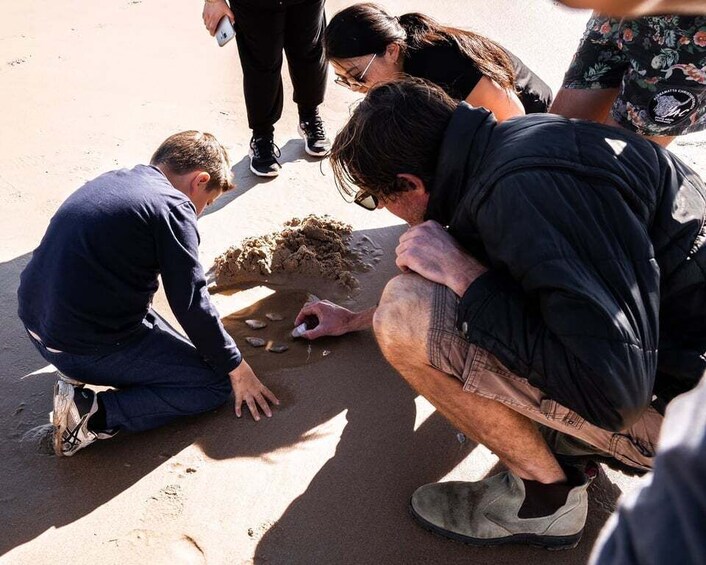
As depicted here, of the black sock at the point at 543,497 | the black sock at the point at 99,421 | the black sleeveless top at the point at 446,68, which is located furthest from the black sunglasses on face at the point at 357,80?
the black sock at the point at 543,497

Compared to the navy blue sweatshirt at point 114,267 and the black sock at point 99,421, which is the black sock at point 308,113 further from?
the black sock at point 99,421

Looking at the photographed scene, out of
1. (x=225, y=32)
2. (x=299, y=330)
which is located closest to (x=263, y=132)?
(x=225, y=32)

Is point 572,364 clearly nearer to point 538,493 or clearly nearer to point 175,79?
point 538,493

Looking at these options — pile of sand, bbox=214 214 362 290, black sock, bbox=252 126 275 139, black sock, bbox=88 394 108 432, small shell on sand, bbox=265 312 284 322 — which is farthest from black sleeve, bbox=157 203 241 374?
black sock, bbox=252 126 275 139

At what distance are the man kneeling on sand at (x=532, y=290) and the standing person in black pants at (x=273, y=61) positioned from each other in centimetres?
151

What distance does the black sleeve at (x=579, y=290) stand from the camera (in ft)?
4.99

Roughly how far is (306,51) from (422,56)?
0.99 m

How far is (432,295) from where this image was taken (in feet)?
6.04

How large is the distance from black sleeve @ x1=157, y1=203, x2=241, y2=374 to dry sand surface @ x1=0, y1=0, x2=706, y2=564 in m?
0.25

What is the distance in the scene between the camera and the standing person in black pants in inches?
128

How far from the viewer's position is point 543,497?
1.89 meters

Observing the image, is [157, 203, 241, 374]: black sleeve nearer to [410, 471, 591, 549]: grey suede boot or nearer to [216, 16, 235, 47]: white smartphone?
[410, 471, 591, 549]: grey suede boot

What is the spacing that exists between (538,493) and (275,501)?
2.44 feet

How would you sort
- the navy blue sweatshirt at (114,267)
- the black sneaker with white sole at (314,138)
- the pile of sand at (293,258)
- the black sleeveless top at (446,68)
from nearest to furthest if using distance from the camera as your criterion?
the navy blue sweatshirt at (114,267)
the black sleeveless top at (446,68)
the pile of sand at (293,258)
the black sneaker with white sole at (314,138)
